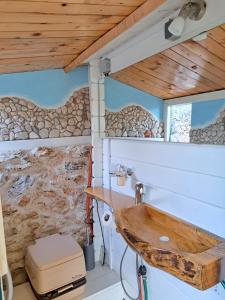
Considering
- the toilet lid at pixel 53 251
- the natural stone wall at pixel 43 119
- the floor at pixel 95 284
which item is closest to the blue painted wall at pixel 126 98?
the natural stone wall at pixel 43 119

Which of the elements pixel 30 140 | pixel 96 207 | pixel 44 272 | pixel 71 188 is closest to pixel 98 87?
pixel 30 140

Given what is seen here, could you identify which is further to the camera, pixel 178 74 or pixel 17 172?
pixel 17 172

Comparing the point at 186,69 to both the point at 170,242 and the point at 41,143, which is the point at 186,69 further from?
the point at 41,143

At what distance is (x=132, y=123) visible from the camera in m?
2.24

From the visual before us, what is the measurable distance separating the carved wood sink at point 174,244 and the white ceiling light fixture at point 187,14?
120 cm

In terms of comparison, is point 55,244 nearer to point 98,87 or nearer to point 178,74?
point 98,87

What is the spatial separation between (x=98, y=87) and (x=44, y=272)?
1767mm

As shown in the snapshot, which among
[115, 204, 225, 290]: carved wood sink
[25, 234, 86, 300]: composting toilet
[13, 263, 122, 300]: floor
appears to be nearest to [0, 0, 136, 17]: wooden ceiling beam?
[115, 204, 225, 290]: carved wood sink

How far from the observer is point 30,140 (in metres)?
2.30

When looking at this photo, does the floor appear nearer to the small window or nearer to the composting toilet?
the composting toilet

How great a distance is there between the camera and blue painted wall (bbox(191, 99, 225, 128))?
1.39m

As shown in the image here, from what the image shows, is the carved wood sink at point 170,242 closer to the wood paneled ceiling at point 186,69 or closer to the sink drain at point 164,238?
the sink drain at point 164,238

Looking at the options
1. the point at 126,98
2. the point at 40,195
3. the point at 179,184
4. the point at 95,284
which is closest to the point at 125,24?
the point at 126,98

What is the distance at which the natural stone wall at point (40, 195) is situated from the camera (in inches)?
88.7
